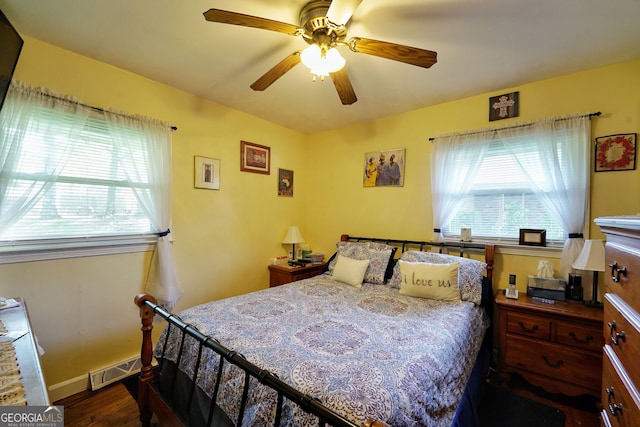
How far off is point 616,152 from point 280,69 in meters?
2.45

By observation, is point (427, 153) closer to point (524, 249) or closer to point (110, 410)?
point (524, 249)

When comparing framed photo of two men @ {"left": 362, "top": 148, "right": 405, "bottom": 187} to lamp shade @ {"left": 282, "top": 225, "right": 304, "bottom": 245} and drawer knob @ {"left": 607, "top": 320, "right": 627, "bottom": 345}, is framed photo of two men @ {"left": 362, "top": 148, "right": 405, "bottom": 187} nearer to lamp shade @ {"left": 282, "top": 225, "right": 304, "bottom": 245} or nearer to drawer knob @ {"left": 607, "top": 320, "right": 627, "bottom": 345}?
lamp shade @ {"left": 282, "top": 225, "right": 304, "bottom": 245}

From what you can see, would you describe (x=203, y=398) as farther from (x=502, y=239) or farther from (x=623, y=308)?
(x=502, y=239)

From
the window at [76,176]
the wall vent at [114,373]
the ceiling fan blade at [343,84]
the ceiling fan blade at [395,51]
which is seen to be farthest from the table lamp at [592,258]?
the wall vent at [114,373]

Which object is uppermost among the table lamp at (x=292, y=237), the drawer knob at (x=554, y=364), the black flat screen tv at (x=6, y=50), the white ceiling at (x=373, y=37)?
the white ceiling at (x=373, y=37)

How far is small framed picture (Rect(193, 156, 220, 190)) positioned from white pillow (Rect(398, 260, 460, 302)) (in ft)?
6.65

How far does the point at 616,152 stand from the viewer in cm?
193

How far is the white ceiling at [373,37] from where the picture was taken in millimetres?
1440

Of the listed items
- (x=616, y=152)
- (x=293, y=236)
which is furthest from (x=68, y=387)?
(x=616, y=152)

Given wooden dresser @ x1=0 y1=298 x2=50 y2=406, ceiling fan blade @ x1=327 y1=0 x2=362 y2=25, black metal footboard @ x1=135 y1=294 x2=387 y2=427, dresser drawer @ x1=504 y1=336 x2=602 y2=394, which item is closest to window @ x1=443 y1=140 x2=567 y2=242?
dresser drawer @ x1=504 y1=336 x2=602 y2=394

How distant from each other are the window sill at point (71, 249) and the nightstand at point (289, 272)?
1320mm

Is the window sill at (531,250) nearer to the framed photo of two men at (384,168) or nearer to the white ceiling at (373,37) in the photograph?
the framed photo of two men at (384,168)

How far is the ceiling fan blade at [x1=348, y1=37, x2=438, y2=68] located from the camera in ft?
4.56

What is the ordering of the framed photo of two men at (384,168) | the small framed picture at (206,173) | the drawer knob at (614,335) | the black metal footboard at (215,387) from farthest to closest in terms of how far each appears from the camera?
1. the framed photo of two men at (384,168)
2. the small framed picture at (206,173)
3. the drawer knob at (614,335)
4. the black metal footboard at (215,387)
